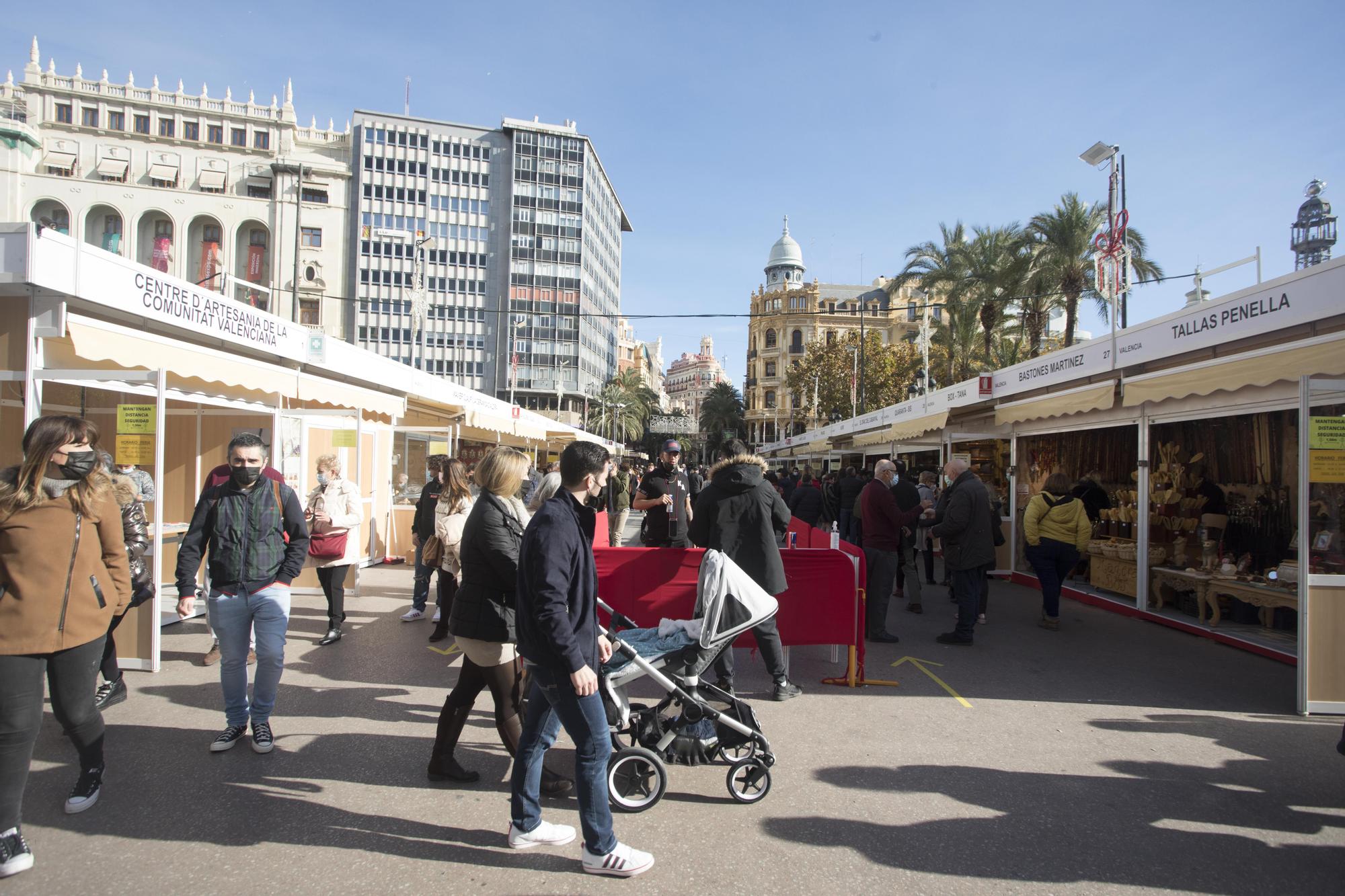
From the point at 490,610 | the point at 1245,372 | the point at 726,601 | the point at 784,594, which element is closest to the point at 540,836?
the point at 490,610

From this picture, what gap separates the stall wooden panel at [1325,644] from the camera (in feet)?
17.0

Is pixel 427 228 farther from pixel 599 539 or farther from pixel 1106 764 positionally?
pixel 1106 764

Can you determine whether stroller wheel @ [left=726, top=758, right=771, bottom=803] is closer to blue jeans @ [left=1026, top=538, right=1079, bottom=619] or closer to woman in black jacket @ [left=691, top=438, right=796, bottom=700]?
woman in black jacket @ [left=691, top=438, right=796, bottom=700]

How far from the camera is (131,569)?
476 cm

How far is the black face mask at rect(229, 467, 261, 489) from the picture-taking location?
4094 mm

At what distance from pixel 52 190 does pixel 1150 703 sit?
85865mm

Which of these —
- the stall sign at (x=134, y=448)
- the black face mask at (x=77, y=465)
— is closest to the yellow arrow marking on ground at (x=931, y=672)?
the black face mask at (x=77, y=465)

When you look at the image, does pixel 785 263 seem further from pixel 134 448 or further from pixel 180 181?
pixel 134 448

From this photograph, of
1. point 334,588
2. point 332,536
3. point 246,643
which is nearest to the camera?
point 246,643

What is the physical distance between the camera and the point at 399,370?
12.2 metres

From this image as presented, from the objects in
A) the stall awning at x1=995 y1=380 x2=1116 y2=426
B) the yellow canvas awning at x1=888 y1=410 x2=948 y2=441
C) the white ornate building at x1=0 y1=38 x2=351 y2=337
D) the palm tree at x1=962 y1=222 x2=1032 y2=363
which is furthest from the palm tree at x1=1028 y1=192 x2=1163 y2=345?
the white ornate building at x1=0 y1=38 x2=351 y2=337

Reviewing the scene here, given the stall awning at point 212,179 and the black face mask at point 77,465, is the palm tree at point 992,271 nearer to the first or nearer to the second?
the black face mask at point 77,465

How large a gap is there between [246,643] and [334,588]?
2772mm

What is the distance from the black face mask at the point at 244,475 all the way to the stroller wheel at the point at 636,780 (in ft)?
8.22
